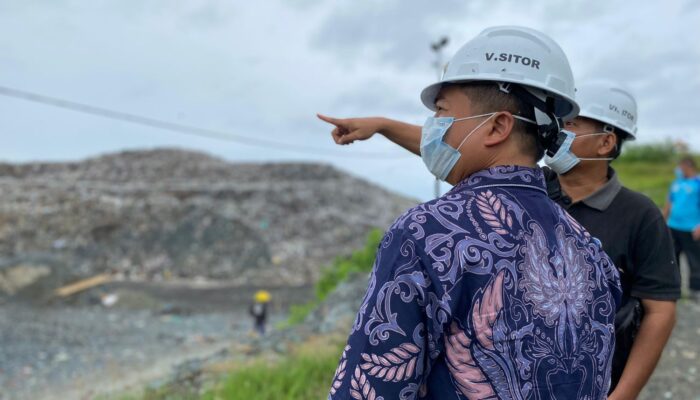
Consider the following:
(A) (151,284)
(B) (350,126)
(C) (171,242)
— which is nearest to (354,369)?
(B) (350,126)

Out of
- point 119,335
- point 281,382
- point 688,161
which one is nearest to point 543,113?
point 281,382

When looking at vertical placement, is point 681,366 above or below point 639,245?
below

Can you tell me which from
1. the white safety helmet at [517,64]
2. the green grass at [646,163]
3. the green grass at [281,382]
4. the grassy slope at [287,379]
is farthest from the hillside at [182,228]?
the white safety helmet at [517,64]

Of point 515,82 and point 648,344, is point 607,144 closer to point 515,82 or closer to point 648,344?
point 648,344

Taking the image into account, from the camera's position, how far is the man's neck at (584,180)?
7.91 feet

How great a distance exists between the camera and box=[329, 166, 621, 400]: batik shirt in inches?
51.9

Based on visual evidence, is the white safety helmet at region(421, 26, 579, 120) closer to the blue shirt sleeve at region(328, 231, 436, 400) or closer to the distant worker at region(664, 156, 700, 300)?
the blue shirt sleeve at region(328, 231, 436, 400)

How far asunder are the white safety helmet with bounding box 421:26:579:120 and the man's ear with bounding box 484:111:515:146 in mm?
83

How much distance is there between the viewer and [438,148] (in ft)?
5.21

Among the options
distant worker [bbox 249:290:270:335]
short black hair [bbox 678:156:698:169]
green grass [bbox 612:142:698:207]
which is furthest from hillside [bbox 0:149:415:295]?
green grass [bbox 612:142:698:207]

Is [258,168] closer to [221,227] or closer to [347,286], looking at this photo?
[221,227]

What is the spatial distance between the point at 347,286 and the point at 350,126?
715 cm

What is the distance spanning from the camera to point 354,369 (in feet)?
4.43

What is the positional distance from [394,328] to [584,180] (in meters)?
1.38
